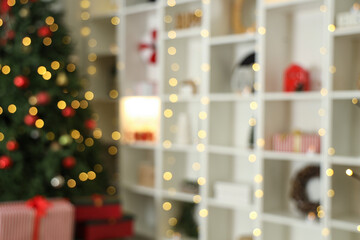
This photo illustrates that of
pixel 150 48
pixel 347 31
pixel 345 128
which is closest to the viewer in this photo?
pixel 347 31

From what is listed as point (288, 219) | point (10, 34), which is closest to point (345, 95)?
point (288, 219)

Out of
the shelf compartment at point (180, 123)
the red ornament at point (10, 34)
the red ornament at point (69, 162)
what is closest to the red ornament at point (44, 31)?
the red ornament at point (10, 34)

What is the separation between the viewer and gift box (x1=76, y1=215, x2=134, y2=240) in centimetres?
380

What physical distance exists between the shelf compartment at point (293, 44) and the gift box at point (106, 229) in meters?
1.48

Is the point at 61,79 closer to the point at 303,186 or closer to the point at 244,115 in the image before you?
the point at 244,115

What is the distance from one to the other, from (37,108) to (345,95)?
7.14 ft

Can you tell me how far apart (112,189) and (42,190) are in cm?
82

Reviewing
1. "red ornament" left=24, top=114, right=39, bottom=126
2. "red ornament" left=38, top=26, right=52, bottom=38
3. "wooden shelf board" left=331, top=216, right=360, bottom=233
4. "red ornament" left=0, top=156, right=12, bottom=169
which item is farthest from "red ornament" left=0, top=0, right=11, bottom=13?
"wooden shelf board" left=331, top=216, right=360, bottom=233

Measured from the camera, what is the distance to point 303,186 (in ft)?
11.0

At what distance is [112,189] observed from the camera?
4488 mm

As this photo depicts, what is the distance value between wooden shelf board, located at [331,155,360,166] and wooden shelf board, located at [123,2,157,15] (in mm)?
1895

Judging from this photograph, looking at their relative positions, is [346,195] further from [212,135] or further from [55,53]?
[55,53]

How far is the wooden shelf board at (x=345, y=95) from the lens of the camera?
2951mm

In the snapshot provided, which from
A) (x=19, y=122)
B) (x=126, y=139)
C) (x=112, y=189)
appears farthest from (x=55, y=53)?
(x=112, y=189)
